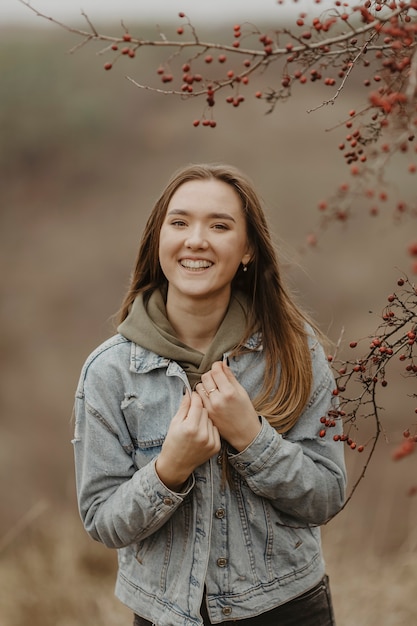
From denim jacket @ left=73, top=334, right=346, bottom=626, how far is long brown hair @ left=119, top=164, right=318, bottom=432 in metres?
0.07

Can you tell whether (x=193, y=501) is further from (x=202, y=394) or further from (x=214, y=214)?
(x=214, y=214)

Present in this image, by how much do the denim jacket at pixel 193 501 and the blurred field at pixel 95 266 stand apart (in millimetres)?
1603

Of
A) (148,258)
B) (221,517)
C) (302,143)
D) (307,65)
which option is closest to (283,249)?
(148,258)

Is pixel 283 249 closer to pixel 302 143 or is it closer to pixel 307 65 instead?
pixel 307 65

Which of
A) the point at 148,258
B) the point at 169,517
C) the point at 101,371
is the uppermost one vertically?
the point at 148,258

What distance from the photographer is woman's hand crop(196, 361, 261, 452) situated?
1915 mm

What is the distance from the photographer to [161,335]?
82.4 inches

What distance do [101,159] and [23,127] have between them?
4.87ft

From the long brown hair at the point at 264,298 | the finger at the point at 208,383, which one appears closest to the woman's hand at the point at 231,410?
the finger at the point at 208,383

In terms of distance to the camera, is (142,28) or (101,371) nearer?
(101,371)

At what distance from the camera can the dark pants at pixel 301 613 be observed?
2.04 m

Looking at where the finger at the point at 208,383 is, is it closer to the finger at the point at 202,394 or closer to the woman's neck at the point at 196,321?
the finger at the point at 202,394

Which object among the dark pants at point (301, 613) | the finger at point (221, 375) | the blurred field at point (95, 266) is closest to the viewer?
the finger at point (221, 375)

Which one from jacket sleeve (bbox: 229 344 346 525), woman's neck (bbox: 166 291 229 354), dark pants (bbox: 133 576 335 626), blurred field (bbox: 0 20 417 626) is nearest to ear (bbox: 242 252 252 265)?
woman's neck (bbox: 166 291 229 354)
